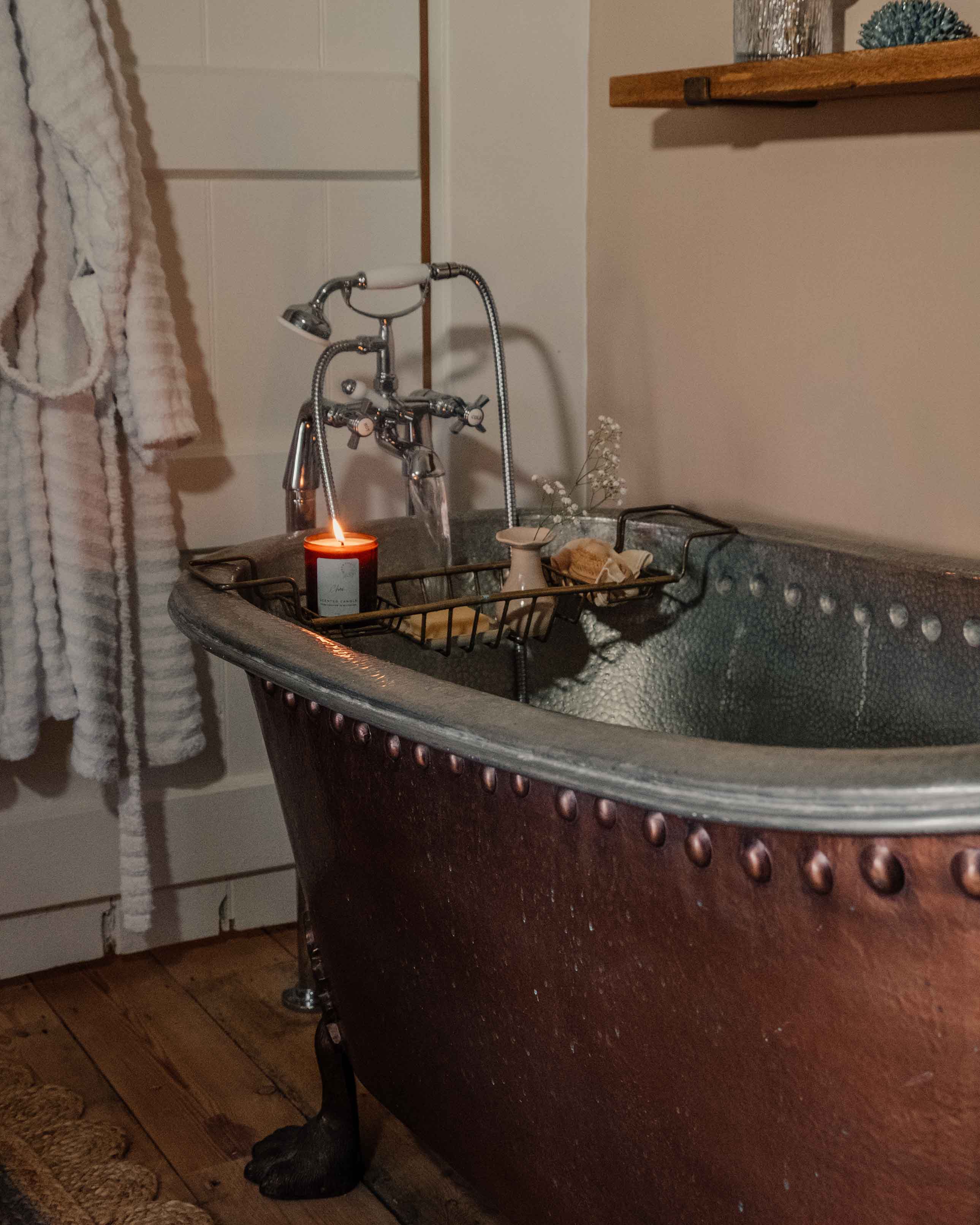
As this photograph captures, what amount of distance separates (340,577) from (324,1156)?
0.63 m

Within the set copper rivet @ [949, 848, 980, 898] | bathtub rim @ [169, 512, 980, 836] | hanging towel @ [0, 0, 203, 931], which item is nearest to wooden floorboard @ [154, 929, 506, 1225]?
hanging towel @ [0, 0, 203, 931]

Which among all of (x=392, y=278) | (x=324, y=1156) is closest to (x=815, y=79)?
(x=392, y=278)

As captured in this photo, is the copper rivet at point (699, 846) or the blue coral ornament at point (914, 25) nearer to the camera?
the copper rivet at point (699, 846)

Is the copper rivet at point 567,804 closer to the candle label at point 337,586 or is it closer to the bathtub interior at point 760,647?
the bathtub interior at point 760,647

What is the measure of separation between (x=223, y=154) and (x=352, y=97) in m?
0.21

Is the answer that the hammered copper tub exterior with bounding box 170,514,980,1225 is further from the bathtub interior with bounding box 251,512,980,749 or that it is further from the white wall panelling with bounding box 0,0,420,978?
the white wall panelling with bounding box 0,0,420,978

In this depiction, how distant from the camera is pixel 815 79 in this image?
1.33 metres

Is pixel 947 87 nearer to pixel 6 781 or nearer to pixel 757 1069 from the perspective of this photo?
pixel 757 1069

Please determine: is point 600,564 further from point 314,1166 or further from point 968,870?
point 968,870

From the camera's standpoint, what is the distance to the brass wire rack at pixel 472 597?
1.36 m

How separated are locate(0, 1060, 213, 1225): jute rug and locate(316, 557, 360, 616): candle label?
2.13ft

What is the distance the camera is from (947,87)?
134 centimetres

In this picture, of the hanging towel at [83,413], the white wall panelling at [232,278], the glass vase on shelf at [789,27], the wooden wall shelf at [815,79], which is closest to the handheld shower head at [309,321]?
the hanging towel at [83,413]

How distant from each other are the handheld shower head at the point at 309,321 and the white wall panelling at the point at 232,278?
33 cm
